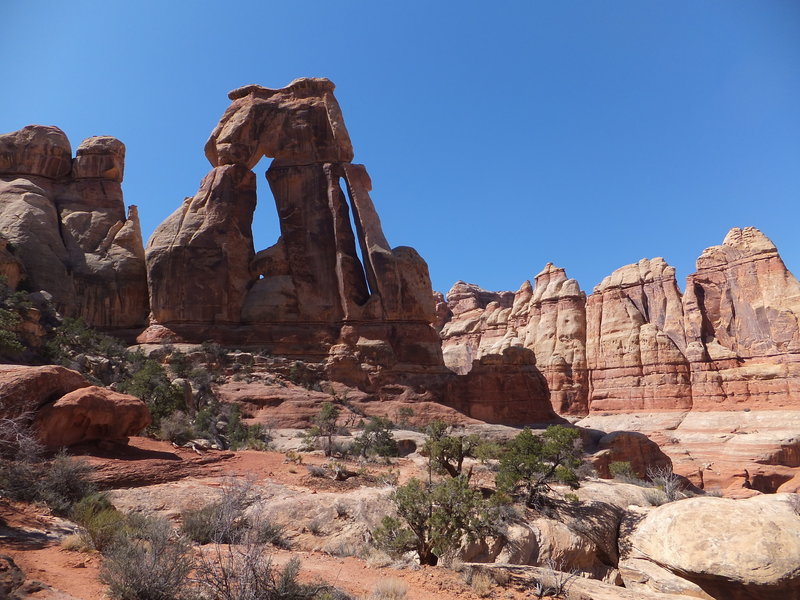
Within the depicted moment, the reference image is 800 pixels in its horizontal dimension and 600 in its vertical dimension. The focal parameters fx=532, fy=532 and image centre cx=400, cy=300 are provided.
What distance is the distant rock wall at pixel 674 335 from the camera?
50188 millimetres

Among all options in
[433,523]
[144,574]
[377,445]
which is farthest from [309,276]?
[144,574]

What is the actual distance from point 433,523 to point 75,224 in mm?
35788

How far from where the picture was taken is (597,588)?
8.89 meters

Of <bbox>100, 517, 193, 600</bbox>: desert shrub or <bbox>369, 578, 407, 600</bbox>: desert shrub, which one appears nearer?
<bbox>100, 517, 193, 600</bbox>: desert shrub

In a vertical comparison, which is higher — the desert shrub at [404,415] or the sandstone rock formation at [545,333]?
the sandstone rock formation at [545,333]

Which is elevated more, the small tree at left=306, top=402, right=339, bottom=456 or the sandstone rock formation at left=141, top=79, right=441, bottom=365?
the sandstone rock formation at left=141, top=79, right=441, bottom=365

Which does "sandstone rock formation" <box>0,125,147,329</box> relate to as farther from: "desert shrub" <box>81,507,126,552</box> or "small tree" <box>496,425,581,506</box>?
"small tree" <box>496,425,581,506</box>

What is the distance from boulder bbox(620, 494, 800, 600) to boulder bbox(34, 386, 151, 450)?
39.2 ft

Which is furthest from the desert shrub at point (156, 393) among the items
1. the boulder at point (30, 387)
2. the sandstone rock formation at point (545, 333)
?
the sandstone rock formation at point (545, 333)

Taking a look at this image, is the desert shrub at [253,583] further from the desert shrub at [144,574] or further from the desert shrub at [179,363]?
the desert shrub at [179,363]

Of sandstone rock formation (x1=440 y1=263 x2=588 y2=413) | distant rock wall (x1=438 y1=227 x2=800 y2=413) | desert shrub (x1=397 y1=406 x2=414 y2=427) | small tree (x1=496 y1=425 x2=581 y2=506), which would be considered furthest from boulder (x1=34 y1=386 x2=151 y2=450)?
distant rock wall (x1=438 y1=227 x2=800 y2=413)

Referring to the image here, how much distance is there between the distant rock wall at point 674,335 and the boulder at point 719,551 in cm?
3739

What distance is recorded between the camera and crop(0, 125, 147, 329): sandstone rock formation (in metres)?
31.8

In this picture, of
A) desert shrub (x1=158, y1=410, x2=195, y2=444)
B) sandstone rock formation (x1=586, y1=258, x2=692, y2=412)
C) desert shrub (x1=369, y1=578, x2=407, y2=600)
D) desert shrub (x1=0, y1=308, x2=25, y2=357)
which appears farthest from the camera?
sandstone rock formation (x1=586, y1=258, x2=692, y2=412)
